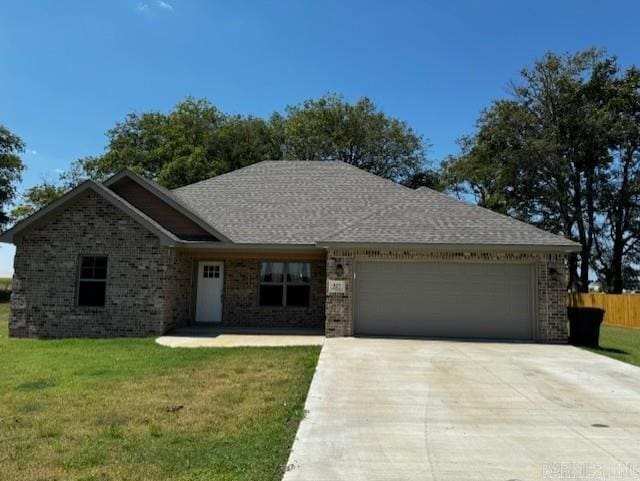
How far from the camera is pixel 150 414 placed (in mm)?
6418

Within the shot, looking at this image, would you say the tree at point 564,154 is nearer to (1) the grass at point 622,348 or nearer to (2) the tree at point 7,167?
(1) the grass at point 622,348

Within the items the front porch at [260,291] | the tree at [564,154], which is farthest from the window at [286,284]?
the tree at [564,154]

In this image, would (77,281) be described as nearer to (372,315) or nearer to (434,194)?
(372,315)

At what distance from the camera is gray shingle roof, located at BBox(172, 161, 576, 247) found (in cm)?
1381

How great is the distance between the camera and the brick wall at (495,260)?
1324 centimetres

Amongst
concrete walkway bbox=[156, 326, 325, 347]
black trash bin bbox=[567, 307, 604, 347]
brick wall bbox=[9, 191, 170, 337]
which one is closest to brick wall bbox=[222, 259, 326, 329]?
concrete walkway bbox=[156, 326, 325, 347]

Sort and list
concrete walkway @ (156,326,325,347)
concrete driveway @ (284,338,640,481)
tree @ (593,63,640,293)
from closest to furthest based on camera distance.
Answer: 1. concrete driveway @ (284,338,640,481)
2. concrete walkway @ (156,326,325,347)
3. tree @ (593,63,640,293)

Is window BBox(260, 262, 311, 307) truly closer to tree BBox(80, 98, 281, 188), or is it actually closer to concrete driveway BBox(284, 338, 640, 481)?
concrete driveway BBox(284, 338, 640, 481)

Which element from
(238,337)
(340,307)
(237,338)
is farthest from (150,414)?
(340,307)

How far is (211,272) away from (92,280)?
142 inches

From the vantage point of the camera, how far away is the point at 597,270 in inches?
1367

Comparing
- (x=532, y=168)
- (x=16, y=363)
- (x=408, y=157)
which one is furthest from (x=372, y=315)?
(x=408, y=157)

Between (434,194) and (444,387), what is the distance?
33.0 ft

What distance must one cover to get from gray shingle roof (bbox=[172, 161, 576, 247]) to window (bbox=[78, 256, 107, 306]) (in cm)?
339
